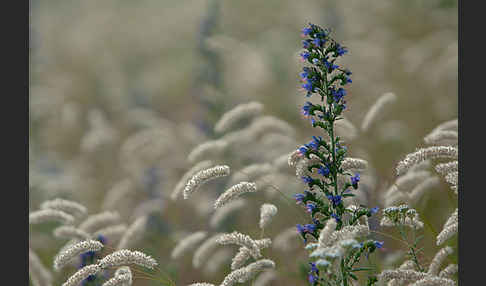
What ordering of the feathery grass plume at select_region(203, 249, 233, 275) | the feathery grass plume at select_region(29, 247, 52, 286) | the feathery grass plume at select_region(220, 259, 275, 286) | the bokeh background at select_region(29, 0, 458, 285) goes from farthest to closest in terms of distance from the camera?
the bokeh background at select_region(29, 0, 458, 285) → the feathery grass plume at select_region(203, 249, 233, 275) → the feathery grass plume at select_region(29, 247, 52, 286) → the feathery grass plume at select_region(220, 259, 275, 286)

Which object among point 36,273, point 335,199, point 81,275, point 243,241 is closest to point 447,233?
point 335,199

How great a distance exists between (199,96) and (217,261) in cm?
301

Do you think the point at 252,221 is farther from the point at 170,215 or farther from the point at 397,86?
the point at 397,86

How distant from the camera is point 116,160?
1070 cm

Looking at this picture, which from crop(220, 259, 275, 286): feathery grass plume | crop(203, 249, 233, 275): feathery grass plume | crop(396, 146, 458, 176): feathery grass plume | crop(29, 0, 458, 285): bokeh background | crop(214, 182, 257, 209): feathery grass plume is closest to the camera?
crop(220, 259, 275, 286): feathery grass plume

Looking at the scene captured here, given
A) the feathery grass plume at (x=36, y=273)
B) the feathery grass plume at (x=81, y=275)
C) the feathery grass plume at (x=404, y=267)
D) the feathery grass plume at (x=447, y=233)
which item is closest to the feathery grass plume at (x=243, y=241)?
the feathery grass plume at (x=81, y=275)

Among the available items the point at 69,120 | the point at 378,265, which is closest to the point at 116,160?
the point at 69,120

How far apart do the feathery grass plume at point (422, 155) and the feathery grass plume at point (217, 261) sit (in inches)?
132

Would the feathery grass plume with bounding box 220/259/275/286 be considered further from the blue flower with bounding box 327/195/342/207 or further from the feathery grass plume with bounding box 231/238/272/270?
the blue flower with bounding box 327/195/342/207

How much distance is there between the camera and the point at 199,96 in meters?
8.84

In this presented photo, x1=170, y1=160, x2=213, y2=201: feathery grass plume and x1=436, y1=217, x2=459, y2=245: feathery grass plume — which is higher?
x1=170, y1=160, x2=213, y2=201: feathery grass plume

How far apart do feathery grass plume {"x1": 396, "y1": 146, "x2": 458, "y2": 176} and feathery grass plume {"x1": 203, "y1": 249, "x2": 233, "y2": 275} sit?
335cm

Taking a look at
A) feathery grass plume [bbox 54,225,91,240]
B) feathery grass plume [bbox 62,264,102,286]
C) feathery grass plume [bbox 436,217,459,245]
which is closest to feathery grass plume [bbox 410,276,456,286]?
feathery grass plume [bbox 436,217,459,245]

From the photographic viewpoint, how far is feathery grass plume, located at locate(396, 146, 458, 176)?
13.5ft
